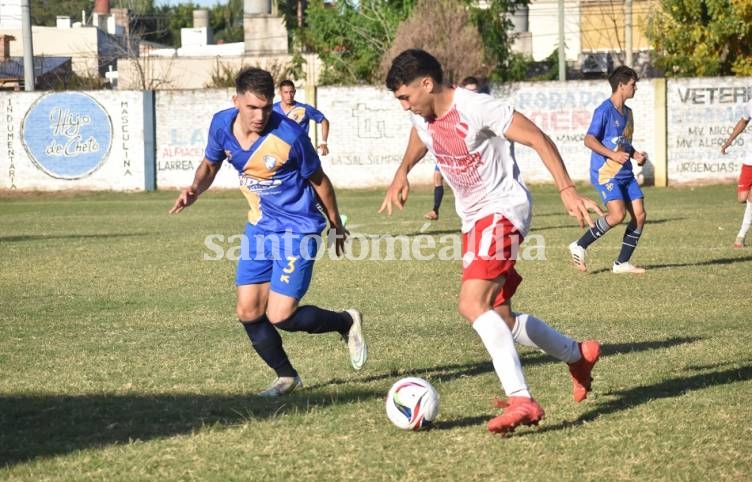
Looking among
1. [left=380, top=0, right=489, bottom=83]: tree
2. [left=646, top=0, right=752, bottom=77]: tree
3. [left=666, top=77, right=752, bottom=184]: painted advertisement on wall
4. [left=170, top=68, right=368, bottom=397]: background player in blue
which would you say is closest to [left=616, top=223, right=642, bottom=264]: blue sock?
[left=170, top=68, right=368, bottom=397]: background player in blue

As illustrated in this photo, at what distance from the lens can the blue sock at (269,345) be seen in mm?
6418

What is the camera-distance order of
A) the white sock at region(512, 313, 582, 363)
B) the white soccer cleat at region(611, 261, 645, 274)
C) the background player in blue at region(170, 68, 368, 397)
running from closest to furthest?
1. the white sock at region(512, 313, 582, 363)
2. the background player in blue at region(170, 68, 368, 397)
3. the white soccer cleat at region(611, 261, 645, 274)

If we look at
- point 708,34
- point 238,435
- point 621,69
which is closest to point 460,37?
point 708,34

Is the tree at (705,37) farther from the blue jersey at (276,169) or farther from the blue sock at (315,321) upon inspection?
the blue jersey at (276,169)

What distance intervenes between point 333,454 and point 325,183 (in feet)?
7.02

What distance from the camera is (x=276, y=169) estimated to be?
6426mm

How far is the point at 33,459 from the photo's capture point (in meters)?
4.90

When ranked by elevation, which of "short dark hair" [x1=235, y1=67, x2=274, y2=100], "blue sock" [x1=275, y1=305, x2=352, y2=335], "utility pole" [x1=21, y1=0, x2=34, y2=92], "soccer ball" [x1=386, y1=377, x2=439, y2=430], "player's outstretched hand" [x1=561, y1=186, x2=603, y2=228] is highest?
"utility pole" [x1=21, y1=0, x2=34, y2=92]

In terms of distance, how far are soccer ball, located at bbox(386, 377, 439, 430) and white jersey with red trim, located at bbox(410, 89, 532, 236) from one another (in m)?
0.89

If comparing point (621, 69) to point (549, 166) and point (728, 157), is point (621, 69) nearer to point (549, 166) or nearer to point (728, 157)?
point (549, 166)

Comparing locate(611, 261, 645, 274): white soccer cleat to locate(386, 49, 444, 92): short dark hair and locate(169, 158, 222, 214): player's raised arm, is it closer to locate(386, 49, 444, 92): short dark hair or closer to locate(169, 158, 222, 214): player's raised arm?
locate(169, 158, 222, 214): player's raised arm

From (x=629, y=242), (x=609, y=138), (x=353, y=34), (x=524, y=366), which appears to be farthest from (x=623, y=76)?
(x=353, y=34)

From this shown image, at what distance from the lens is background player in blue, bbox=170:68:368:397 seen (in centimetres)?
641

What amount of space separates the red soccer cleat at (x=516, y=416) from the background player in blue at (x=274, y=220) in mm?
1707
